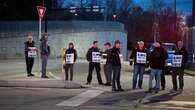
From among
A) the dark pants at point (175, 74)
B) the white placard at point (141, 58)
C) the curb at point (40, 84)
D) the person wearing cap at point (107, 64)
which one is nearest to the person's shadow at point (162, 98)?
the dark pants at point (175, 74)

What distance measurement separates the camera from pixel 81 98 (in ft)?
59.2

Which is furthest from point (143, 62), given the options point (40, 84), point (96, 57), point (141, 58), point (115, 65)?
point (40, 84)

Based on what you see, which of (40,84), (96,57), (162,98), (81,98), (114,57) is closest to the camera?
(81,98)

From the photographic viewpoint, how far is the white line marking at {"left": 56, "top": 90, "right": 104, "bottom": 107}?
16461 millimetres

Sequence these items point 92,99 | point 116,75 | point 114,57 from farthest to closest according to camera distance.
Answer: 1. point 114,57
2. point 116,75
3. point 92,99

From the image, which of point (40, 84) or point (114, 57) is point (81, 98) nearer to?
point (114, 57)

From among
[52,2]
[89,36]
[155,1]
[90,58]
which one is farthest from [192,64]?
[155,1]

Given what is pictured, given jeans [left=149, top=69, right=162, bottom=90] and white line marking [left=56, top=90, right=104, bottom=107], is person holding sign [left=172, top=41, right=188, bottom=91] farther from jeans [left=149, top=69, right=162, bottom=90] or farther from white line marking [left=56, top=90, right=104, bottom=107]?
white line marking [left=56, top=90, right=104, bottom=107]

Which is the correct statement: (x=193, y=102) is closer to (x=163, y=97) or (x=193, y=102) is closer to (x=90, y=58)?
(x=163, y=97)

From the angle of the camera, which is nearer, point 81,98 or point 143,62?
point 81,98

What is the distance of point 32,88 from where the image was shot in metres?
21.2

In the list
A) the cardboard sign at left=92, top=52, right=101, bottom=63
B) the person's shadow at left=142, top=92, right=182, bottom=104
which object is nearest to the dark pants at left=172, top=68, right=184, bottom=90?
the person's shadow at left=142, top=92, right=182, bottom=104

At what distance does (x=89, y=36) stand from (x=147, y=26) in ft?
140

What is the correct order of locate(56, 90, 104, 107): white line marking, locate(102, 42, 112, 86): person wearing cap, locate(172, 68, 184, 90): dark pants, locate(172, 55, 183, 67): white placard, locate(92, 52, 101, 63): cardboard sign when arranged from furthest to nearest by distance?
locate(92, 52, 101, 63): cardboard sign, locate(102, 42, 112, 86): person wearing cap, locate(172, 68, 184, 90): dark pants, locate(172, 55, 183, 67): white placard, locate(56, 90, 104, 107): white line marking
